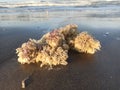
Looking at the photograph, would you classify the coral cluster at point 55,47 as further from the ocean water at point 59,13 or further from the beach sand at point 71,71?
the ocean water at point 59,13

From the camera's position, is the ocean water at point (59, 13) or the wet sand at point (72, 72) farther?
the ocean water at point (59, 13)

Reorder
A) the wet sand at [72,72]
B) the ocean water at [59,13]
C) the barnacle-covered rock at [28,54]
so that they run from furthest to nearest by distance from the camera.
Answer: the ocean water at [59,13] → the barnacle-covered rock at [28,54] → the wet sand at [72,72]

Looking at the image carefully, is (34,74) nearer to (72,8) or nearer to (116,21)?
(116,21)

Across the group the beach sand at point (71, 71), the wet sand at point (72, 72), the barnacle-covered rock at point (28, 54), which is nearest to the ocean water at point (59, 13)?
the beach sand at point (71, 71)

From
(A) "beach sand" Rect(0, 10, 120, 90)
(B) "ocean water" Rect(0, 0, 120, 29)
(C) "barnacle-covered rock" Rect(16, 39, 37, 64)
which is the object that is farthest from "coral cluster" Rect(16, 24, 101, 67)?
(B) "ocean water" Rect(0, 0, 120, 29)

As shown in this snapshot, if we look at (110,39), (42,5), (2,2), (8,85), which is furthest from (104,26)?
(2,2)

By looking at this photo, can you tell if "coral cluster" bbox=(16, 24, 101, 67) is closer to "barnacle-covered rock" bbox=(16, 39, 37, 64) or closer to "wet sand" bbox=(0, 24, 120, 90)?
"barnacle-covered rock" bbox=(16, 39, 37, 64)

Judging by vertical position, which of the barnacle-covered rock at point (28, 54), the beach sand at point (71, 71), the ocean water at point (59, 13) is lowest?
the ocean water at point (59, 13)
